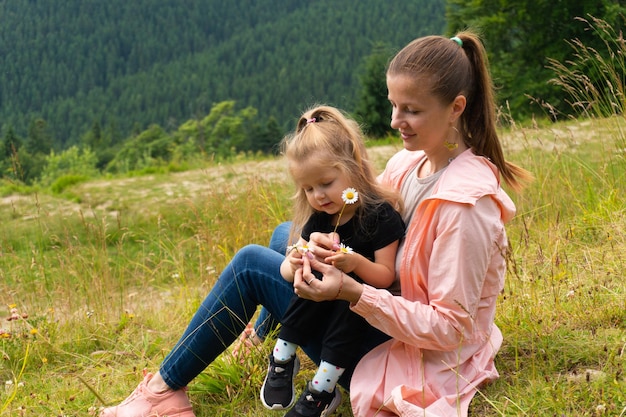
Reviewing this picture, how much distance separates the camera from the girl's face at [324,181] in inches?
83.0

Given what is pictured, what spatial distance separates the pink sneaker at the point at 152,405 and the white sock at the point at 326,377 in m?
0.58

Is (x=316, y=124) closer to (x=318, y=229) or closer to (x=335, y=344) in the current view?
(x=318, y=229)

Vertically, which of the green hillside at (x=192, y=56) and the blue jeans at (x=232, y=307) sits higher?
the blue jeans at (x=232, y=307)

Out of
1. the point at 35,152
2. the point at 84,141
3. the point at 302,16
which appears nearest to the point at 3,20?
the point at 35,152

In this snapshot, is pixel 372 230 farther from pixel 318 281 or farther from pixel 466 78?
pixel 466 78

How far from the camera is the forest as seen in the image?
121ft

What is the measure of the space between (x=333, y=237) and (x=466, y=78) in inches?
24.8

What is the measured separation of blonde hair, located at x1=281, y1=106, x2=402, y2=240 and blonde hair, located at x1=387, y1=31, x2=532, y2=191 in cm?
26

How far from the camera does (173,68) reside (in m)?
60.4

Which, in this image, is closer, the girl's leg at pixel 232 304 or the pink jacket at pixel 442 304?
the pink jacket at pixel 442 304

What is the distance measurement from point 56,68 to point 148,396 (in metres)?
49.1

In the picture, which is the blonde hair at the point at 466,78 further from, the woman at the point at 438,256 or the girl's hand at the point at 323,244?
the girl's hand at the point at 323,244

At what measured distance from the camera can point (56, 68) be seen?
155ft

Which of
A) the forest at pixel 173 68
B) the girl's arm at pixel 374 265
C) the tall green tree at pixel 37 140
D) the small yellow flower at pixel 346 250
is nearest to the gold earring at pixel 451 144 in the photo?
the girl's arm at pixel 374 265
